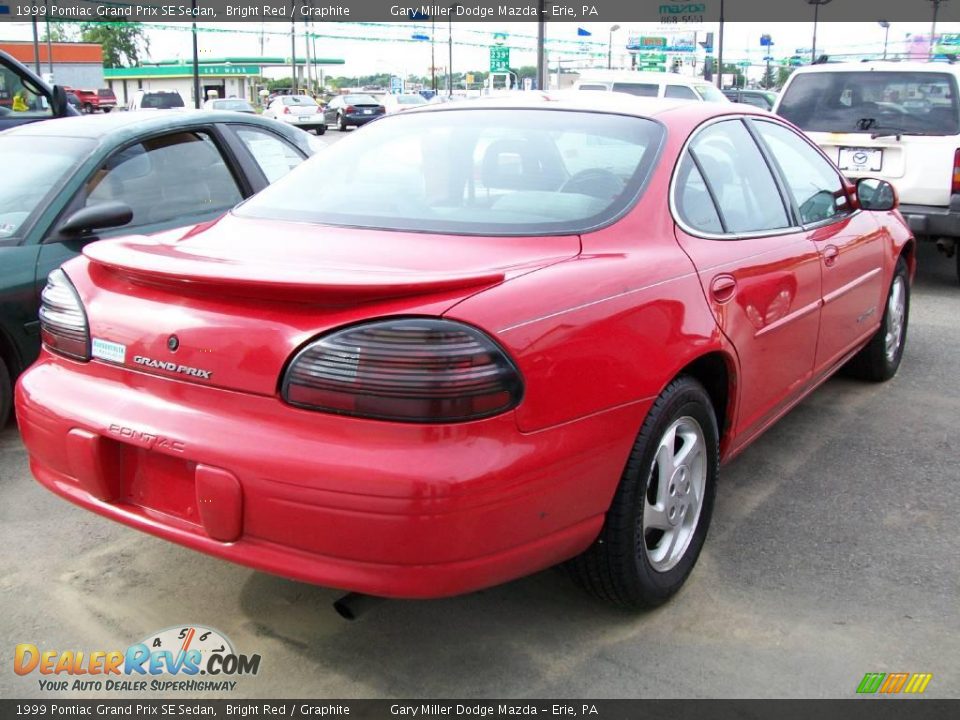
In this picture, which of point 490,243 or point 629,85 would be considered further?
point 629,85

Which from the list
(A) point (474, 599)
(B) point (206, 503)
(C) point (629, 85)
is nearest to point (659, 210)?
(A) point (474, 599)

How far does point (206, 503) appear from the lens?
234 centimetres

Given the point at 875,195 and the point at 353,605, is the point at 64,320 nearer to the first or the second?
the point at 353,605

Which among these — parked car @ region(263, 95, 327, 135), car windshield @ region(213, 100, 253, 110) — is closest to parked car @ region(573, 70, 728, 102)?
car windshield @ region(213, 100, 253, 110)

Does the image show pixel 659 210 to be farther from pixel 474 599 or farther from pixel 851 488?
pixel 851 488

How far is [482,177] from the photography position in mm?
3133

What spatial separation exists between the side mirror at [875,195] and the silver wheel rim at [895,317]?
0.70 metres

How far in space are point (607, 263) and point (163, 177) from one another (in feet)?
10.5

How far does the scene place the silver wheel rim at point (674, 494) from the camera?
9.30 feet

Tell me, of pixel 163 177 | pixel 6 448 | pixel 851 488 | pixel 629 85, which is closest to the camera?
pixel 851 488

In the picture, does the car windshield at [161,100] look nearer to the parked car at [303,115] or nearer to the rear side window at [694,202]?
the parked car at [303,115]

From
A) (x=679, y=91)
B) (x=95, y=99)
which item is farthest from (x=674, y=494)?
(x=95, y=99)

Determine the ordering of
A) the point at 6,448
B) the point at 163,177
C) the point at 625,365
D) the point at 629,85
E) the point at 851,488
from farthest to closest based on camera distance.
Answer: the point at 629,85 → the point at 163,177 → the point at 6,448 → the point at 851,488 → the point at 625,365

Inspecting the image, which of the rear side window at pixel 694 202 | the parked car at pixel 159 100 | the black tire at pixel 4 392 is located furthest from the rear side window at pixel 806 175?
the parked car at pixel 159 100
